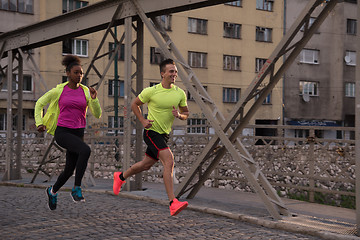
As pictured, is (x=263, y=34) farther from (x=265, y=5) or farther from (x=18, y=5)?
(x=18, y=5)

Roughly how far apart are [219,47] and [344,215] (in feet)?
116

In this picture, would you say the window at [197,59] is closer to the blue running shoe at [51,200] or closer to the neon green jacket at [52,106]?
the neon green jacket at [52,106]

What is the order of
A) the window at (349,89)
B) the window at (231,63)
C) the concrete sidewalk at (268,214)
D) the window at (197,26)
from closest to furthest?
the concrete sidewalk at (268,214), the window at (197,26), the window at (231,63), the window at (349,89)

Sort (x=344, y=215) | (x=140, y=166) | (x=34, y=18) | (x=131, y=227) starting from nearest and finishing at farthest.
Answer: (x=131, y=227), (x=140, y=166), (x=344, y=215), (x=34, y=18)

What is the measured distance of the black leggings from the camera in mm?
6926

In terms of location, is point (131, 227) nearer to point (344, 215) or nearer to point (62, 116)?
point (62, 116)

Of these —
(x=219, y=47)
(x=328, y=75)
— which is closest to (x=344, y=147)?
(x=219, y=47)

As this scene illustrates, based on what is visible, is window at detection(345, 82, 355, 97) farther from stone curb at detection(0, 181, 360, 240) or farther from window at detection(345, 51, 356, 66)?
stone curb at detection(0, 181, 360, 240)

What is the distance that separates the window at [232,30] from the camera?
42.8 m

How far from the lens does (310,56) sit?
45.6 m

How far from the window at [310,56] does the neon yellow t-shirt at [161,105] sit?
40.1m

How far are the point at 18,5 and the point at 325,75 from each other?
25.5 metres

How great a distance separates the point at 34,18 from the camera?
36.2 meters

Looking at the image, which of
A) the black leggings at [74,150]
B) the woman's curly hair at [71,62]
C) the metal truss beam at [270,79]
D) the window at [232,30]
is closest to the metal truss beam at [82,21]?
the metal truss beam at [270,79]
